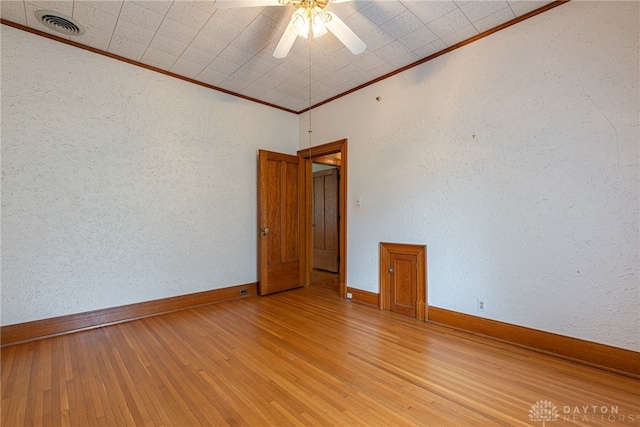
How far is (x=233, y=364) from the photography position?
226 centimetres

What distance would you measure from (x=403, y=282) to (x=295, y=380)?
74.3 inches

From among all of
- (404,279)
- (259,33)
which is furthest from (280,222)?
(259,33)

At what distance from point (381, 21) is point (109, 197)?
3.42m

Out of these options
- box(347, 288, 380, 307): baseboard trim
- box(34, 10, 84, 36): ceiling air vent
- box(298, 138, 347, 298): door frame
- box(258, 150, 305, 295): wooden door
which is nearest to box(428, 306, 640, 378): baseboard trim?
box(347, 288, 380, 307): baseboard trim

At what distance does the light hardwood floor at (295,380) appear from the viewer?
1.67 metres

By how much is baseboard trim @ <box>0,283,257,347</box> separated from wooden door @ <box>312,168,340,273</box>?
2.35 meters

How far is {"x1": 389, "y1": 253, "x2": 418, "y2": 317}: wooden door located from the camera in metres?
3.33

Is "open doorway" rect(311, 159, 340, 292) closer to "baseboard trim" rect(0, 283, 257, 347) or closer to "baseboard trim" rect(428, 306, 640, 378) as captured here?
"baseboard trim" rect(0, 283, 257, 347)

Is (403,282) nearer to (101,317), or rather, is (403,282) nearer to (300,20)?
(300,20)

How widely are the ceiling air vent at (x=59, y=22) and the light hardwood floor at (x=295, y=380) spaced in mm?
3028

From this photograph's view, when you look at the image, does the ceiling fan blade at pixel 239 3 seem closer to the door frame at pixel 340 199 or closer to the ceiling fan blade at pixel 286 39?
the ceiling fan blade at pixel 286 39

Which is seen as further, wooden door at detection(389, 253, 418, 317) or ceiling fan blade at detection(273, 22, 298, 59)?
wooden door at detection(389, 253, 418, 317)

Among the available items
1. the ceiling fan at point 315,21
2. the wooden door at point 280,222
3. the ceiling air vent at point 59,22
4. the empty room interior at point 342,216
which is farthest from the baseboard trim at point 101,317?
the ceiling fan at point 315,21

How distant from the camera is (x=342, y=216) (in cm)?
421
